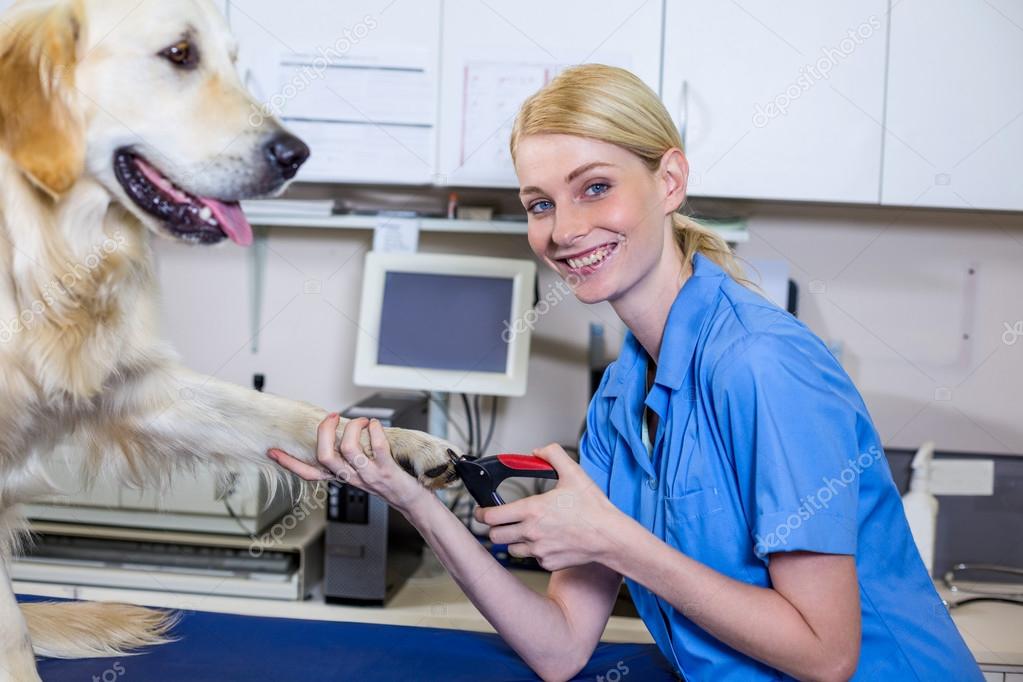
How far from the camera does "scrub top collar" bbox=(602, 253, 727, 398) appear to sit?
104 centimetres

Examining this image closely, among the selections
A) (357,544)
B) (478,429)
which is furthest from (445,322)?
(357,544)

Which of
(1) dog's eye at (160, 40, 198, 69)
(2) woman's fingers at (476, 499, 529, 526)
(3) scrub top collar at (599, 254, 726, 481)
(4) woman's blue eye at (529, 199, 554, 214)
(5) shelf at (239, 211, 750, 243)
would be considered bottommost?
(2) woman's fingers at (476, 499, 529, 526)

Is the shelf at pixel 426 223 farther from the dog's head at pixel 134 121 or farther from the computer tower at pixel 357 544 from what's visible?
the dog's head at pixel 134 121

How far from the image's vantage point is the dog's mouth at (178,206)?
886 millimetres

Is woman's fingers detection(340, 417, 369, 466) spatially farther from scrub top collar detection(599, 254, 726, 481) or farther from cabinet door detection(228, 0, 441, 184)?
cabinet door detection(228, 0, 441, 184)

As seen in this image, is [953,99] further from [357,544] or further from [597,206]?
[357,544]

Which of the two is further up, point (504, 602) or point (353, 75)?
point (353, 75)

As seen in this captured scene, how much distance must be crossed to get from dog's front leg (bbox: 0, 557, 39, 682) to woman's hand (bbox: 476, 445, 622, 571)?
1.53 feet

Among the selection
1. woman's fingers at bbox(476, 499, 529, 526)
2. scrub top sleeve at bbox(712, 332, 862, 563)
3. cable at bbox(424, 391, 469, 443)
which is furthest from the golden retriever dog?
cable at bbox(424, 391, 469, 443)

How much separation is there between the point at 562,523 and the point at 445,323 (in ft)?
3.08

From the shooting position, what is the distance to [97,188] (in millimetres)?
935

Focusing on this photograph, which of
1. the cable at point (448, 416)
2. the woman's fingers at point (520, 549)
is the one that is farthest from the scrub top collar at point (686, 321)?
the cable at point (448, 416)

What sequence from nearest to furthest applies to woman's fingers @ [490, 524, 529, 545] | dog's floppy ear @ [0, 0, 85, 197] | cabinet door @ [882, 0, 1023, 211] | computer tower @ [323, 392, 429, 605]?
dog's floppy ear @ [0, 0, 85, 197] < woman's fingers @ [490, 524, 529, 545] < computer tower @ [323, 392, 429, 605] < cabinet door @ [882, 0, 1023, 211]

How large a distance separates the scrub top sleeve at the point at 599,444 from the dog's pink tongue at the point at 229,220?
527mm
